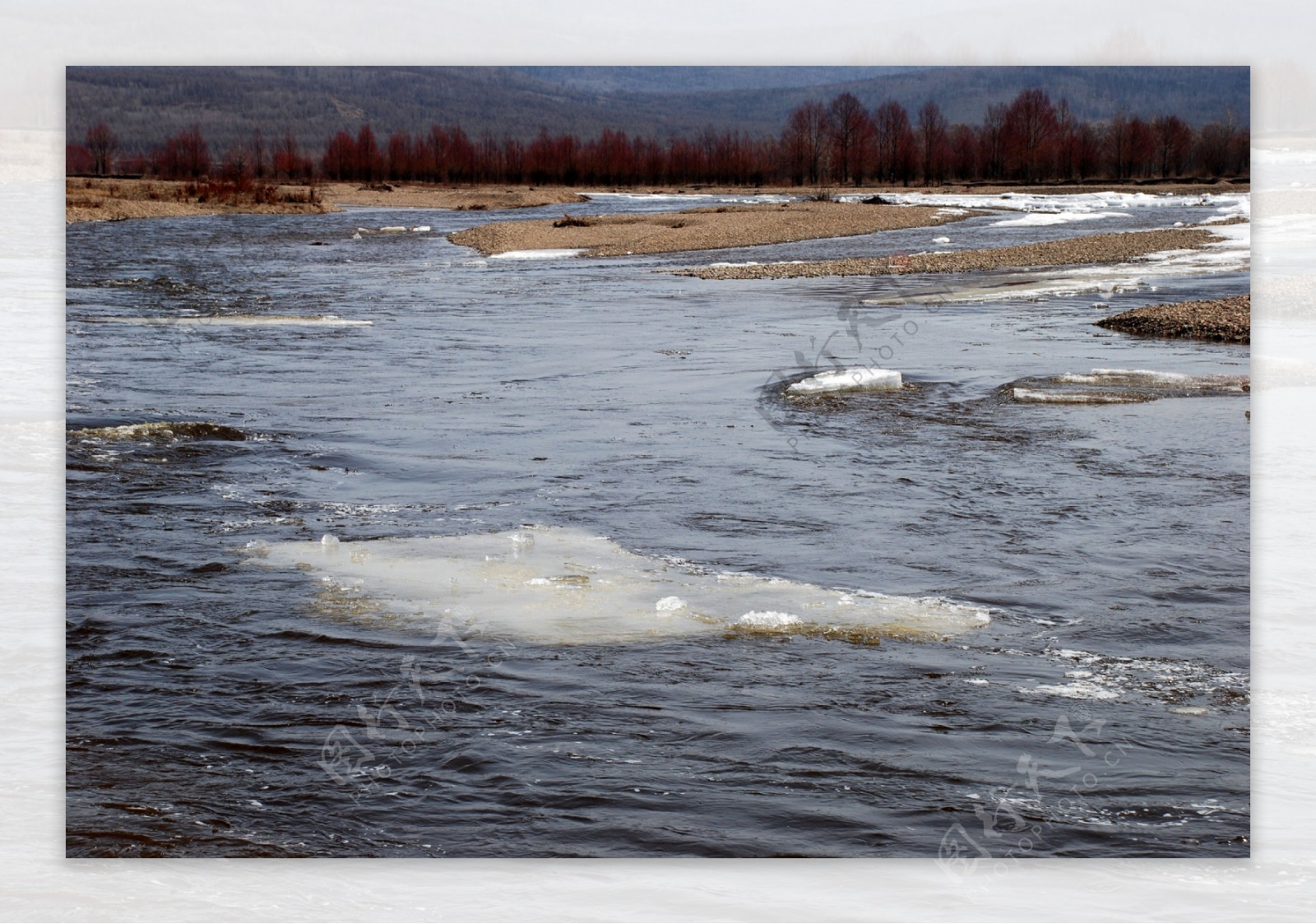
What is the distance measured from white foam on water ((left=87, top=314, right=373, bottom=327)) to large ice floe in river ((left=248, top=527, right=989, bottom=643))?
526cm

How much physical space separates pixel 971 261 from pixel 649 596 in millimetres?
11159

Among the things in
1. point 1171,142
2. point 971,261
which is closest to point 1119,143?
point 1171,142

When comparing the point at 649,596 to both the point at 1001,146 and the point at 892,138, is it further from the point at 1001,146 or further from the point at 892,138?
the point at 1001,146

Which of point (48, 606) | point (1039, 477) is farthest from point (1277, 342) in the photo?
point (48, 606)

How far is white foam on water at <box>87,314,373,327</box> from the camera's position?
11.8 m

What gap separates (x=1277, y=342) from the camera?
5.43 meters

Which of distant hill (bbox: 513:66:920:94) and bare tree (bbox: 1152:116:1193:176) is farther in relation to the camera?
bare tree (bbox: 1152:116:1193:176)

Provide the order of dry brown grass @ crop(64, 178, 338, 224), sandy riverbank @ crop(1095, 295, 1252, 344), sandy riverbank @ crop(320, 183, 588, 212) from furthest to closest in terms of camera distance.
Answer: sandy riverbank @ crop(1095, 295, 1252, 344)
sandy riverbank @ crop(320, 183, 588, 212)
dry brown grass @ crop(64, 178, 338, 224)

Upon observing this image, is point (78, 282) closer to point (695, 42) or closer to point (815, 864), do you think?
point (695, 42)

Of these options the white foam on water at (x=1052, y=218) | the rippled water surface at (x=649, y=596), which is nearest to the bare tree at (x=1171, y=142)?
the rippled water surface at (x=649, y=596)

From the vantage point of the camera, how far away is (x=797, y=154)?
705cm

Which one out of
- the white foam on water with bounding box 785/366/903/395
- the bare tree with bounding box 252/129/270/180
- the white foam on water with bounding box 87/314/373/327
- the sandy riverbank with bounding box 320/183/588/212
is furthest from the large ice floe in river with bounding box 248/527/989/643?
the white foam on water with bounding box 87/314/373/327

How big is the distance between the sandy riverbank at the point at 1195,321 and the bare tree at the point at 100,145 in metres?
6.55

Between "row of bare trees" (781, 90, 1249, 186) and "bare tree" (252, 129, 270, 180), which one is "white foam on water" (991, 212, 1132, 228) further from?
"bare tree" (252, 129, 270, 180)
